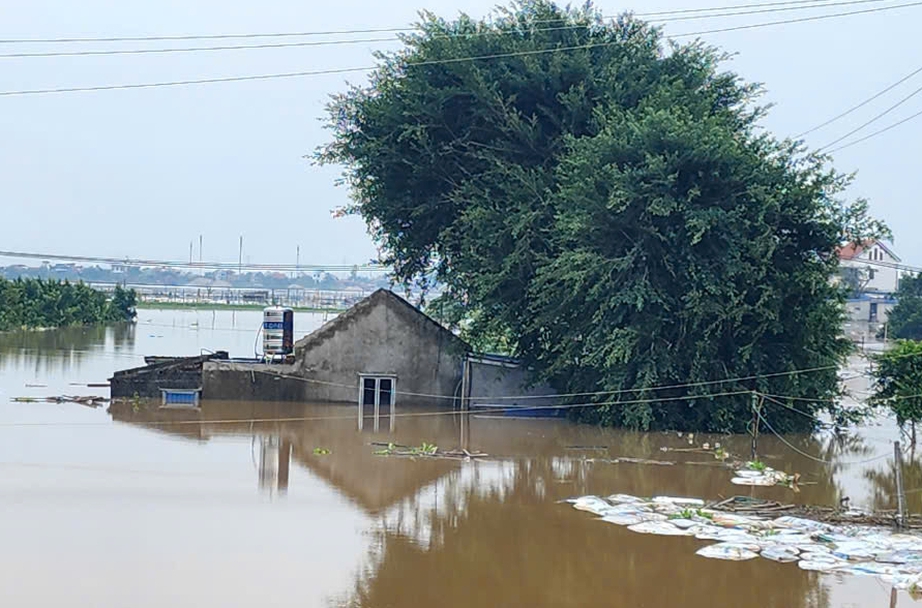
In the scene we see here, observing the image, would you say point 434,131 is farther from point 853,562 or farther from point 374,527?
point 853,562

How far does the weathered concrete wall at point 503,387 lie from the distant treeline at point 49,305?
108ft

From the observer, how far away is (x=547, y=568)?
11.9 m

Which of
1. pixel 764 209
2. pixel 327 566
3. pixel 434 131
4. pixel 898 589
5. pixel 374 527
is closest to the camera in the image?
pixel 898 589

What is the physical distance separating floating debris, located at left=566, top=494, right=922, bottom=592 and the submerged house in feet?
36.2

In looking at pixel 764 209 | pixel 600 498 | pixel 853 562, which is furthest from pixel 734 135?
pixel 853 562

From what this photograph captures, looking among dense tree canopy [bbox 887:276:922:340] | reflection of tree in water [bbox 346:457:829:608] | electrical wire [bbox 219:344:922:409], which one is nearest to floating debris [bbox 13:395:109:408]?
electrical wire [bbox 219:344:922:409]

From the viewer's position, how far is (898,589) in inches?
430

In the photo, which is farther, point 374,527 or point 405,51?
point 405,51

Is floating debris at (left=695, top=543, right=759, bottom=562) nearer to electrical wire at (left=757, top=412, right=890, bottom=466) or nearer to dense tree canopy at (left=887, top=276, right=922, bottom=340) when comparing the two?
electrical wire at (left=757, top=412, right=890, bottom=466)

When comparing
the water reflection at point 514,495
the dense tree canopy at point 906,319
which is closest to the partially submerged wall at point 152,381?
the water reflection at point 514,495

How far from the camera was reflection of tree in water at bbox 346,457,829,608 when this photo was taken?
10.8 m

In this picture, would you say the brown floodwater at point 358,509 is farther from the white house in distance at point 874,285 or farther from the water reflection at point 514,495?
the white house in distance at point 874,285

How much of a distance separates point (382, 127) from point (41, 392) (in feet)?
35.3

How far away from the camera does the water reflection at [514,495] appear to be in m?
11.1
